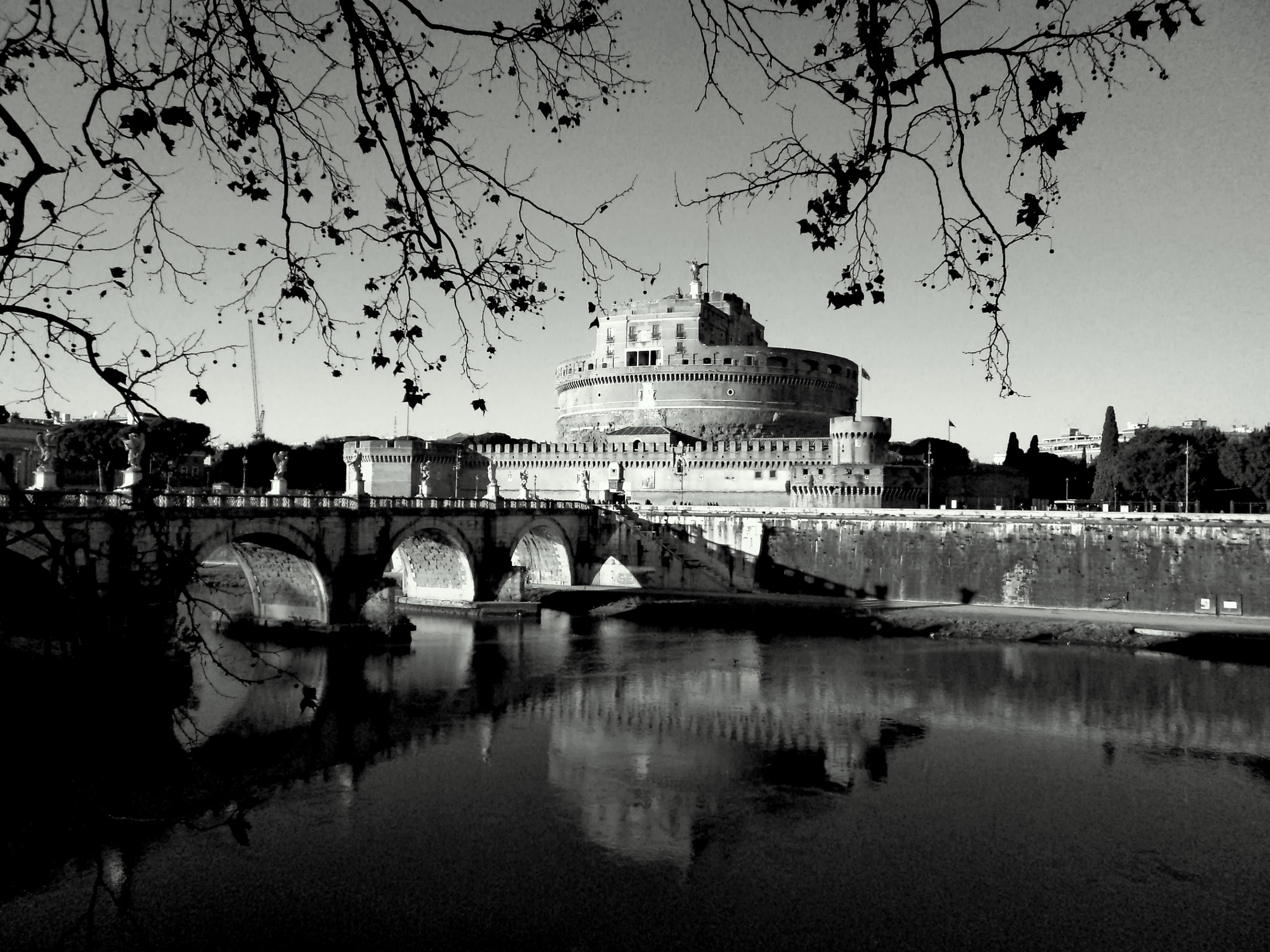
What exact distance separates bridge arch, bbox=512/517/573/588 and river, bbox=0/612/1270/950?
54.5 feet

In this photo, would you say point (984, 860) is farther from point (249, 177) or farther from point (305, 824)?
point (249, 177)

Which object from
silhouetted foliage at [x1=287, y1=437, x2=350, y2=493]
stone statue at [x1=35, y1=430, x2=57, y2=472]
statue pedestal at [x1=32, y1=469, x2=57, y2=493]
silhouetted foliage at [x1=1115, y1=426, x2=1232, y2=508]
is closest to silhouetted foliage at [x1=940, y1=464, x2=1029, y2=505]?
silhouetted foliage at [x1=1115, y1=426, x2=1232, y2=508]

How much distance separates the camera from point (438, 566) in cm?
3591

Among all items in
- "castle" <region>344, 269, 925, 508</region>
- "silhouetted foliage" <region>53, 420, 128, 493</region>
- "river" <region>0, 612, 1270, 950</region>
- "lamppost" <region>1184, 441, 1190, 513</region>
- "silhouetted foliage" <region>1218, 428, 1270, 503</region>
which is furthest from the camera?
"castle" <region>344, 269, 925, 508</region>

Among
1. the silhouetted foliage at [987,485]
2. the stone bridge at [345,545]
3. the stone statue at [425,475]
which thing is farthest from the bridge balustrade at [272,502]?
the silhouetted foliage at [987,485]

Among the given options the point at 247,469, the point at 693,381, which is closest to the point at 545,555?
the point at 693,381

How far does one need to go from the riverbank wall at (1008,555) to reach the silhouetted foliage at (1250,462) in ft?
31.8

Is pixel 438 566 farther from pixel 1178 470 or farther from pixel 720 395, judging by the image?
pixel 1178 470

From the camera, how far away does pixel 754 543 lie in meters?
41.2

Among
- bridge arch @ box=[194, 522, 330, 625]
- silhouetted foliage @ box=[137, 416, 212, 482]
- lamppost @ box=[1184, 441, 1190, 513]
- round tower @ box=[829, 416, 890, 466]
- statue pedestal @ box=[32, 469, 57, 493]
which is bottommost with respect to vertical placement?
bridge arch @ box=[194, 522, 330, 625]

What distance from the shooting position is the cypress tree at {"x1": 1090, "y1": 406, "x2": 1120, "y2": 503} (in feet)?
156

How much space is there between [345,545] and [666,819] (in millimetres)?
17516

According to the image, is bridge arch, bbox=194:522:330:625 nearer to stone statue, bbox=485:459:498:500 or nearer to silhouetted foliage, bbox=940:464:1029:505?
stone statue, bbox=485:459:498:500

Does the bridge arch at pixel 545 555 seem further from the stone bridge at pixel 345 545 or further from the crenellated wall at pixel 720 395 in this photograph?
the crenellated wall at pixel 720 395
